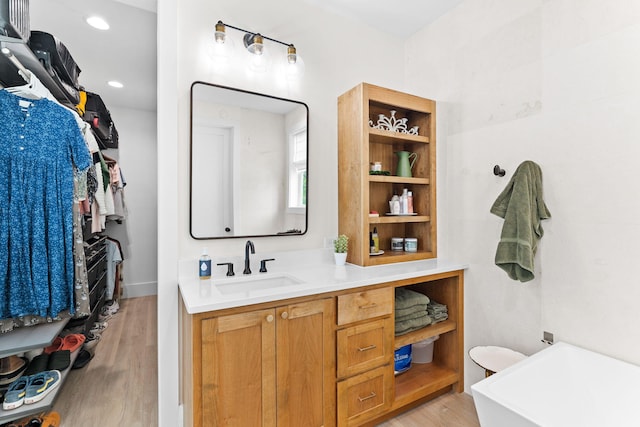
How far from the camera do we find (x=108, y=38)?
256cm

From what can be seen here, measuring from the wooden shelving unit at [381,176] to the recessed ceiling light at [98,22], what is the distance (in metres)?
1.94

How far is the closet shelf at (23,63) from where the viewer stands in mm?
1399

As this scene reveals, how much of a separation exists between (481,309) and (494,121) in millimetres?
1215

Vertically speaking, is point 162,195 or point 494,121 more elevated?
point 494,121

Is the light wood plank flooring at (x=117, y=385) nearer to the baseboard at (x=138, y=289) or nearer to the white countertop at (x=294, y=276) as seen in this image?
the white countertop at (x=294, y=276)

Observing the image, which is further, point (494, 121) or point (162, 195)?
point (494, 121)

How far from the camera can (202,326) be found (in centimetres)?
124

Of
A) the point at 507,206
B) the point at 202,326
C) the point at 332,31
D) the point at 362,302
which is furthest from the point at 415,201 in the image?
the point at 202,326

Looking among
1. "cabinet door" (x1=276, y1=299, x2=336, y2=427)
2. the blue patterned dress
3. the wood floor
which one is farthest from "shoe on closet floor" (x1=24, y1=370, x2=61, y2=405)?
"cabinet door" (x1=276, y1=299, x2=336, y2=427)

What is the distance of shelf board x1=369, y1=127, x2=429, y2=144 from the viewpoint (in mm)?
2051

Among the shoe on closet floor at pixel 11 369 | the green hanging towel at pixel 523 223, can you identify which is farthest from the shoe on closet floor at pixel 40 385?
the green hanging towel at pixel 523 223

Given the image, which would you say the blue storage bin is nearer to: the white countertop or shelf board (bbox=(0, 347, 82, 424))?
the white countertop

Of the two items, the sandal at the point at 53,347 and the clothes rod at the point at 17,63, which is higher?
the clothes rod at the point at 17,63

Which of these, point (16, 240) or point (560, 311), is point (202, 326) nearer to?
point (16, 240)
